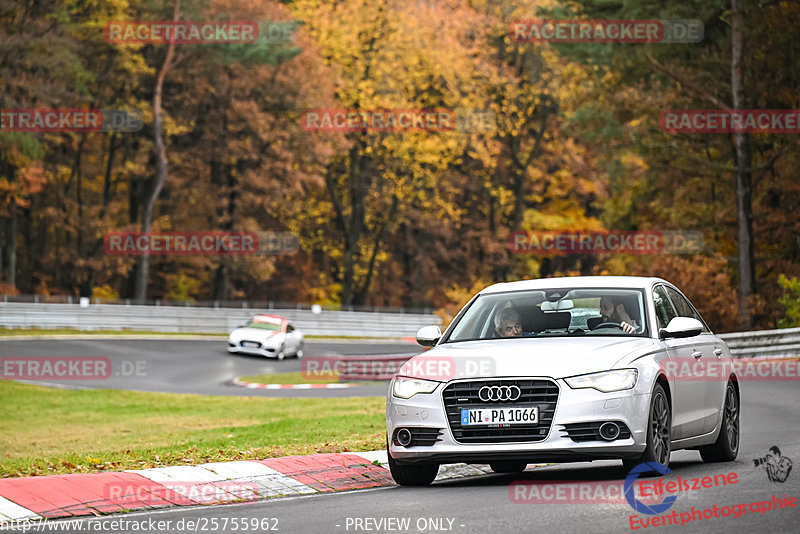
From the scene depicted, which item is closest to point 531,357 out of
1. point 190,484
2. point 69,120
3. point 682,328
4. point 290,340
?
point 682,328

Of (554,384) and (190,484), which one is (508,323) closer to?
(554,384)

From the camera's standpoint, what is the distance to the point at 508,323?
11.0 meters

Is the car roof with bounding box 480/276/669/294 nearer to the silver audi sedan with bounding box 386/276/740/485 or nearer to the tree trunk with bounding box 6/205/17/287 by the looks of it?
the silver audi sedan with bounding box 386/276/740/485

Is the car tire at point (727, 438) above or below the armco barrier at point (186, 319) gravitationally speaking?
above

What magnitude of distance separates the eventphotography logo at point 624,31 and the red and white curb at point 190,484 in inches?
1216

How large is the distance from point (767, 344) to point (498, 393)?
901 inches

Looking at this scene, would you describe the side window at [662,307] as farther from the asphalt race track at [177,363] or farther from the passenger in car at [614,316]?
the asphalt race track at [177,363]

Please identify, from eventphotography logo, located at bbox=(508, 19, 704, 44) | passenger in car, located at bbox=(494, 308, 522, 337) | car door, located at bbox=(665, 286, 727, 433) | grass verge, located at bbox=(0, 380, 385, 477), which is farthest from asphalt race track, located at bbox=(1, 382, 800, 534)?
eventphotography logo, located at bbox=(508, 19, 704, 44)

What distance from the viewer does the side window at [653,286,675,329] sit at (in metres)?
11.1

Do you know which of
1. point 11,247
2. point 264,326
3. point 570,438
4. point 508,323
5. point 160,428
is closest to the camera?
point 570,438

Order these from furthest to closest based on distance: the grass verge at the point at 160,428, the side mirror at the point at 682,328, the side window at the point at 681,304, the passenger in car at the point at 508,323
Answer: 1. the grass verge at the point at 160,428
2. the side window at the point at 681,304
3. the passenger in car at the point at 508,323
4. the side mirror at the point at 682,328

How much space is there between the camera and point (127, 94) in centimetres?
5981

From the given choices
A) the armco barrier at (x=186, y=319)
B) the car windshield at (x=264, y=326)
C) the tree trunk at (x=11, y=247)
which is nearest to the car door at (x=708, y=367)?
the car windshield at (x=264, y=326)

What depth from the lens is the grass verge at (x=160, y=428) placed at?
1239cm
